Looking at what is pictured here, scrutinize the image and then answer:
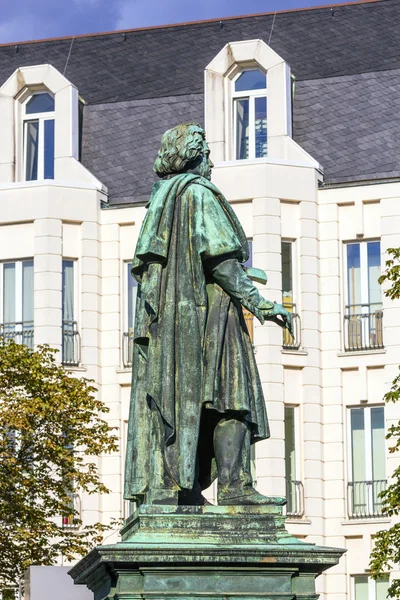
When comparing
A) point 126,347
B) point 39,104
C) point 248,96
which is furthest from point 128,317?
point 248,96

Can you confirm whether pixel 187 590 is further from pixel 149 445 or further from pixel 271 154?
pixel 271 154

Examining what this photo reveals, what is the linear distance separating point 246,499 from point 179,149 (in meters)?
2.71

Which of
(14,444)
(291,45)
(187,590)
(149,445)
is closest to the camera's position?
(187,590)

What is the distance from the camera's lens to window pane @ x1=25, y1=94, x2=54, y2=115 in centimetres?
4834

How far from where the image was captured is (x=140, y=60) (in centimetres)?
5144

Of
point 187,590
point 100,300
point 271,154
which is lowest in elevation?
point 187,590

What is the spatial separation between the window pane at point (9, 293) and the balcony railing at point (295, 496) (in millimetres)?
7454

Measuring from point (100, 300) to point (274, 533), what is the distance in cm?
3389

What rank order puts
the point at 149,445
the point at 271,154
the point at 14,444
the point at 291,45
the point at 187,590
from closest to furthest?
the point at 187,590
the point at 149,445
the point at 14,444
the point at 271,154
the point at 291,45

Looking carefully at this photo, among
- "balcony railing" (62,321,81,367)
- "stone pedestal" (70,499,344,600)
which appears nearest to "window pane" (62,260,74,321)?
"balcony railing" (62,321,81,367)

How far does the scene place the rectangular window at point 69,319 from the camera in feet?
154

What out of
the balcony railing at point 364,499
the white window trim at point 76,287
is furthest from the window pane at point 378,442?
the white window trim at point 76,287

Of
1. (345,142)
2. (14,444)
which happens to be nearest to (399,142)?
(345,142)

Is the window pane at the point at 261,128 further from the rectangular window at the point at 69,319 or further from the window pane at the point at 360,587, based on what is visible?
the window pane at the point at 360,587
